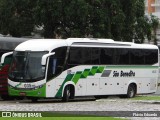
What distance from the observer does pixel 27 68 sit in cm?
2678

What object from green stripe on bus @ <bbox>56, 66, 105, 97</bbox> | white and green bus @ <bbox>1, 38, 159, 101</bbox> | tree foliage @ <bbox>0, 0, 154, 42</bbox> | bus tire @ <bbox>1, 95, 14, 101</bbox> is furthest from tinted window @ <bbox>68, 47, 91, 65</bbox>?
tree foliage @ <bbox>0, 0, 154, 42</bbox>

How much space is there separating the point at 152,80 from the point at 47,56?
10057mm

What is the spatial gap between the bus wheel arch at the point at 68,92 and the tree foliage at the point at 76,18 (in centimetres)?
1642

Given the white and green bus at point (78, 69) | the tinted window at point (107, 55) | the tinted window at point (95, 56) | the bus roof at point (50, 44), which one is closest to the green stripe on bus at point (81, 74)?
the white and green bus at point (78, 69)

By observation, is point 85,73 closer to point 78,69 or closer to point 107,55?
point 78,69

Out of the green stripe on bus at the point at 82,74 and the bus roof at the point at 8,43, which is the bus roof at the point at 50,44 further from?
the bus roof at the point at 8,43

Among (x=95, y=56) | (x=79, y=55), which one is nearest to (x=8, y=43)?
(x=79, y=55)

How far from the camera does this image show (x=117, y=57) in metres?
31.2

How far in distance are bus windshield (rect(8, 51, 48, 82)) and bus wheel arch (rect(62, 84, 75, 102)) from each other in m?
1.84

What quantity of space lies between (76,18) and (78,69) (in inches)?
665

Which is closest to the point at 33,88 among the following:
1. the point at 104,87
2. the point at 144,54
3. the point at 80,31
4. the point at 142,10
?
the point at 104,87

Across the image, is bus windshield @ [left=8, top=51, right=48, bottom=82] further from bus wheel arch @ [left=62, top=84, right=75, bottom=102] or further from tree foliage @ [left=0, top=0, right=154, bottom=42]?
tree foliage @ [left=0, top=0, right=154, bottom=42]

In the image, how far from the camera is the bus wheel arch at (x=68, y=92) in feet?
91.5

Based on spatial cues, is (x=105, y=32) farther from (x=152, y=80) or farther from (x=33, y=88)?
(x=33, y=88)
